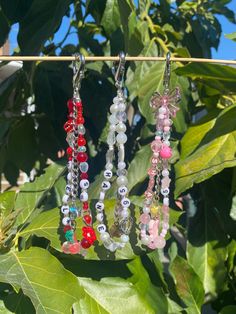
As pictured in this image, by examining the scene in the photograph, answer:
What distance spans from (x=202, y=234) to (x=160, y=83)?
259 millimetres

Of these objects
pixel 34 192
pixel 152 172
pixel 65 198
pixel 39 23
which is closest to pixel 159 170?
pixel 152 172

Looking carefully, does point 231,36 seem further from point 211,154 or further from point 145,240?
point 145,240

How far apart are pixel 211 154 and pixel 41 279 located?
0.31 m

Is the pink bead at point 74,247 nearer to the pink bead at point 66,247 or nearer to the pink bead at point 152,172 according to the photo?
the pink bead at point 66,247

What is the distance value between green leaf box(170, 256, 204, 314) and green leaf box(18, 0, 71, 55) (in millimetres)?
381

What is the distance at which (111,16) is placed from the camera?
904 mm

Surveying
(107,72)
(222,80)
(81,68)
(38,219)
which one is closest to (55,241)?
(38,219)

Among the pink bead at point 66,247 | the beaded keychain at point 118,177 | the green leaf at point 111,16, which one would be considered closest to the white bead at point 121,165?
the beaded keychain at point 118,177

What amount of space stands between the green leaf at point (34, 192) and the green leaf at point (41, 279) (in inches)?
6.0

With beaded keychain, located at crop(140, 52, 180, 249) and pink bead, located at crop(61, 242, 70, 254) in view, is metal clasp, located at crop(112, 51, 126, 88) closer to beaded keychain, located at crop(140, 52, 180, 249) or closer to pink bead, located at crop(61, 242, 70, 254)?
beaded keychain, located at crop(140, 52, 180, 249)

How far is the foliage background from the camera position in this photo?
62 centimetres

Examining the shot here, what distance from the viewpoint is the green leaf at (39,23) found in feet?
2.63

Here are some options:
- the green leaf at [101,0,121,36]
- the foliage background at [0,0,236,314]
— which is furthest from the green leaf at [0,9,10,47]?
the green leaf at [101,0,121,36]

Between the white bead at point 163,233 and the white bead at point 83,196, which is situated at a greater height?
the white bead at point 83,196
